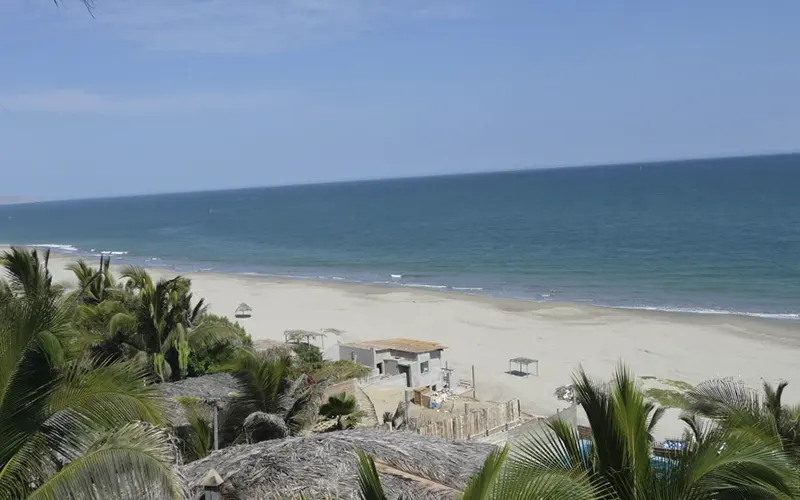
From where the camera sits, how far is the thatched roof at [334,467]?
6102 mm

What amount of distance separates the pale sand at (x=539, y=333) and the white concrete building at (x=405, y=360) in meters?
1.96

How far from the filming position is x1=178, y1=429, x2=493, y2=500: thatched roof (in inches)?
240

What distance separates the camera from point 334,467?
6.37 m

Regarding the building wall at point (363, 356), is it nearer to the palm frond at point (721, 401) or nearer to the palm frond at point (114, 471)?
the palm frond at point (721, 401)

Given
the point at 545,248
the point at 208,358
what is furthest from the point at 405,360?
the point at 545,248

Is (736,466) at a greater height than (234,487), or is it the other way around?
(736,466)

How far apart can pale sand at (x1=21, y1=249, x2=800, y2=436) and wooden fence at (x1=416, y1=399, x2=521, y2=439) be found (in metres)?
5.40

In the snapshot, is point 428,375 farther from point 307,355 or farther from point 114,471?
point 114,471

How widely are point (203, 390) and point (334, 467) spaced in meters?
6.44

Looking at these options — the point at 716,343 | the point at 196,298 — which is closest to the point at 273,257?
the point at 196,298

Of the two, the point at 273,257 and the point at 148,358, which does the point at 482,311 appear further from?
the point at 273,257

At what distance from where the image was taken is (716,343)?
1050 inches

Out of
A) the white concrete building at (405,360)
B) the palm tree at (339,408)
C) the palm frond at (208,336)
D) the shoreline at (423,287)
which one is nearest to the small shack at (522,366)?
the white concrete building at (405,360)

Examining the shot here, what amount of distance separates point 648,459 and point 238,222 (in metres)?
107
